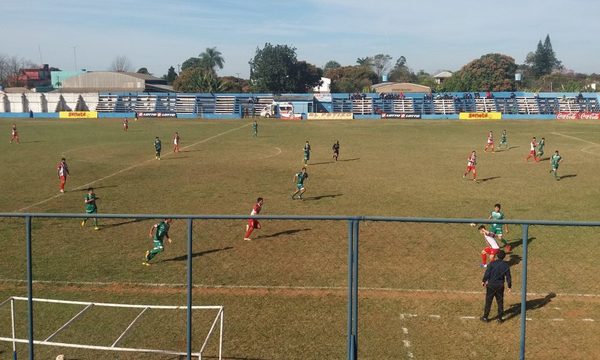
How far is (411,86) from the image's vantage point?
13538 centimetres

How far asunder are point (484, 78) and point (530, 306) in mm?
117251

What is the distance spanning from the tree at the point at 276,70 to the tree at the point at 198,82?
363 inches

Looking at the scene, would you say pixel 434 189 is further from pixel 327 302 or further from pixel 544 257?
pixel 327 302

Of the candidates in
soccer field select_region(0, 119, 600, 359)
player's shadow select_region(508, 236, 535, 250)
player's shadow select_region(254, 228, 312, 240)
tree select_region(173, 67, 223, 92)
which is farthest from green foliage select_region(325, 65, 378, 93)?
player's shadow select_region(508, 236, 535, 250)

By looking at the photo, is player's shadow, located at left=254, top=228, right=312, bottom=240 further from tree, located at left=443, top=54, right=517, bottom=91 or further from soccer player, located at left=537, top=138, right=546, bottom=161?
tree, located at left=443, top=54, right=517, bottom=91

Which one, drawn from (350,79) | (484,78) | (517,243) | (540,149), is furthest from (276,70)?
(517,243)

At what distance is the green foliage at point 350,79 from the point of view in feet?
450

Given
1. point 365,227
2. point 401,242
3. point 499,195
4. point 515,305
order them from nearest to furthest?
point 515,305 < point 401,242 < point 365,227 < point 499,195

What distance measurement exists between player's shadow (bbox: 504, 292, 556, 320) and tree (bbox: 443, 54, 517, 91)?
353 ft

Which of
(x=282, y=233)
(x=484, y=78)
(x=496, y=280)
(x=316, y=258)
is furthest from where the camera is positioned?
(x=484, y=78)

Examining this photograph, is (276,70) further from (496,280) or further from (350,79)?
(496,280)

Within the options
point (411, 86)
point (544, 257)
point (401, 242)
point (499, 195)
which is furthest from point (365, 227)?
point (411, 86)

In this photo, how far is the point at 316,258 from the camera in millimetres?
16078

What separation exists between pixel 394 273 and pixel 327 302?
276 cm
